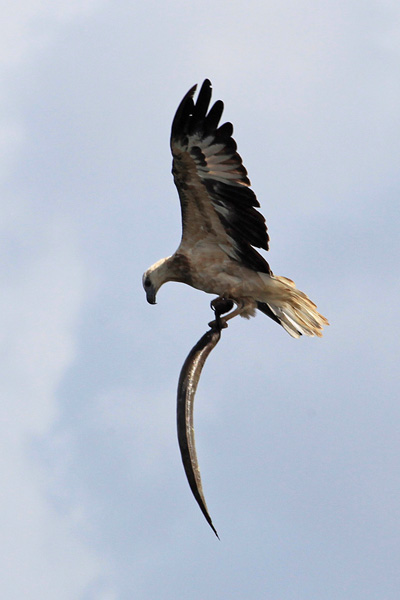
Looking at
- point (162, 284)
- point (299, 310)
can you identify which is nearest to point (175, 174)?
point (162, 284)

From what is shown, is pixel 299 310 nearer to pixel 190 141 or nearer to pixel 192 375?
pixel 190 141

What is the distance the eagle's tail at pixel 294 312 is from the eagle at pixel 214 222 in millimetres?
80

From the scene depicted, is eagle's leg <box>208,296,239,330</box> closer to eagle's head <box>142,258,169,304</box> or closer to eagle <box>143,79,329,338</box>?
eagle <box>143,79,329,338</box>

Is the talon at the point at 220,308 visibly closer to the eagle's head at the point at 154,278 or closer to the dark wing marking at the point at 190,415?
the eagle's head at the point at 154,278

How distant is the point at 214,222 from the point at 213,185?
0.36 metres

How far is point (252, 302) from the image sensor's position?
1024cm

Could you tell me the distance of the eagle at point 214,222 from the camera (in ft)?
32.0

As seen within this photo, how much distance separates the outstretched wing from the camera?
9711 millimetres

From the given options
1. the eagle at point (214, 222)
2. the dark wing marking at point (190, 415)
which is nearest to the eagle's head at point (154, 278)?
the eagle at point (214, 222)

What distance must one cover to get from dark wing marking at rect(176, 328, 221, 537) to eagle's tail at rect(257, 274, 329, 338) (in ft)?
7.18

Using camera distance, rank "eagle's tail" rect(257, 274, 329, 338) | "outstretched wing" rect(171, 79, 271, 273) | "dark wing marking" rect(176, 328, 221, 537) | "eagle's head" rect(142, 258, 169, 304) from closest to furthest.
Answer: "dark wing marking" rect(176, 328, 221, 537), "outstretched wing" rect(171, 79, 271, 273), "eagle's head" rect(142, 258, 169, 304), "eagle's tail" rect(257, 274, 329, 338)

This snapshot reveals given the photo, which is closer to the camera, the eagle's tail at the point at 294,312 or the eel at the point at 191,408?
the eel at the point at 191,408

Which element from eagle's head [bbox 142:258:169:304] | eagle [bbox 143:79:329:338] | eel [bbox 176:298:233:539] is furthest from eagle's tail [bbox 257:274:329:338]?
eel [bbox 176:298:233:539]

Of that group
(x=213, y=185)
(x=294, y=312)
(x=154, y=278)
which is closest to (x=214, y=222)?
(x=213, y=185)
